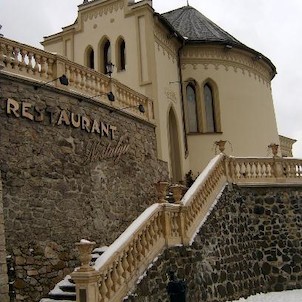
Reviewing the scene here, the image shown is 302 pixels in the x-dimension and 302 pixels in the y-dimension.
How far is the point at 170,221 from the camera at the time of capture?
37.6 feet

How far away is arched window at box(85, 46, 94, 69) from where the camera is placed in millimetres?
19719

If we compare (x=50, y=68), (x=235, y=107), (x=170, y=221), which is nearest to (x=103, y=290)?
(x=170, y=221)

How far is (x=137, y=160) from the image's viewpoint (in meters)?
15.5

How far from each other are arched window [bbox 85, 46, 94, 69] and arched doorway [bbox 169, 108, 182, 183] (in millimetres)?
3814

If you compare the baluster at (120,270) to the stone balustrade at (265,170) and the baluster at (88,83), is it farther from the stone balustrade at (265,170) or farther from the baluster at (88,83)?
the stone balustrade at (265,170)

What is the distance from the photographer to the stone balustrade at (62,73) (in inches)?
448

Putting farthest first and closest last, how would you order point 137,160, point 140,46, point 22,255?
point 140,46 < point 137,160 < point 22,255

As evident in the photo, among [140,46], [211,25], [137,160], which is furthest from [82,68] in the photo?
[211,25]

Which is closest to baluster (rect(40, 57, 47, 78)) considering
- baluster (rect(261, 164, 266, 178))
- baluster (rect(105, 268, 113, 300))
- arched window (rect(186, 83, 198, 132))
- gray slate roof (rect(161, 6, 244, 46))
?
baluster (rect(105, 268, 113, 300))

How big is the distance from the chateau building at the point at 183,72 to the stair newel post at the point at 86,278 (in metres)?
8.92

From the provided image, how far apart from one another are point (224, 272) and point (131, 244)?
14.2 ft

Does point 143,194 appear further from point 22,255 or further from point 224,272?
point 22,255

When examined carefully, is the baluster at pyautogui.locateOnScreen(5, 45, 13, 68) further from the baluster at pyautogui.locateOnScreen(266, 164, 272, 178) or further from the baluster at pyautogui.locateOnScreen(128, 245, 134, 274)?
the baluster at pyautogui.locateOnScreen(266, 164, 272, 178)

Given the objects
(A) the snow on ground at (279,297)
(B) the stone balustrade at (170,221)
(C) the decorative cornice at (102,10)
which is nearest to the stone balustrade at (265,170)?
(B) the stone balustrade at (170,221)
